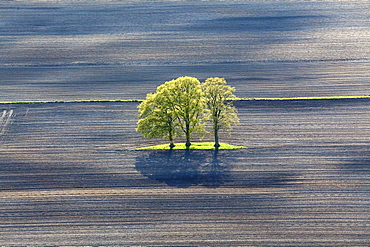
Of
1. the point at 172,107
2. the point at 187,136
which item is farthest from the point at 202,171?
the point at 172,107

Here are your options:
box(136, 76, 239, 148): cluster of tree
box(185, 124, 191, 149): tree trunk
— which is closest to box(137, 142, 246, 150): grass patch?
box(185, 124, 191, 149): tree trunk

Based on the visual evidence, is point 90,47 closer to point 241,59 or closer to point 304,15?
point 241,59

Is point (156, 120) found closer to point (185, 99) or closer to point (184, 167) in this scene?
point (185, 99)

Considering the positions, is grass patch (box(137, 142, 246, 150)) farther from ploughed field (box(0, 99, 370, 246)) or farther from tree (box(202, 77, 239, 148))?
ploughed field (box(0, 99, 370, 246))

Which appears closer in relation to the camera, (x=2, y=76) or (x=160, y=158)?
(x=160, y=158)

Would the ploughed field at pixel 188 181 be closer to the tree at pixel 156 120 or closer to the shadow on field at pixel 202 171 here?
the shadow on field at pixel 202 171

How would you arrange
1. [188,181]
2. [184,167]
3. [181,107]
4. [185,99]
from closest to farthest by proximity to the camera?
[188,181] → [184,167] → [185,99] → [181,107]

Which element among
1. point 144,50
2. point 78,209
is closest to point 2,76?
point 144,50
